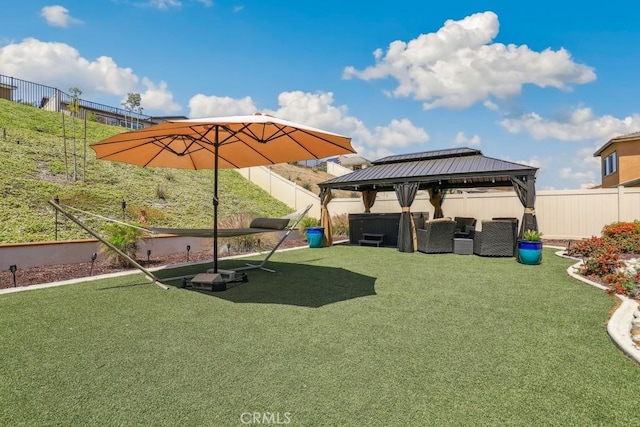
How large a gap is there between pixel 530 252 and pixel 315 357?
6.13 meters

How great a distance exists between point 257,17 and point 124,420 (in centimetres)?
1010

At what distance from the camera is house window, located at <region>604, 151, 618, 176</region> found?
16.8 metres

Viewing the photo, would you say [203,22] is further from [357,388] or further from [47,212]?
[357,388]

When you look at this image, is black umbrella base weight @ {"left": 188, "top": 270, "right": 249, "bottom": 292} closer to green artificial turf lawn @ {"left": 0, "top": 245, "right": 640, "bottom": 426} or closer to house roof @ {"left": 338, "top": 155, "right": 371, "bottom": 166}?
green artificial turf lawn @ {"left": 0, "top": 245, "right": 640, "bottom": 426}

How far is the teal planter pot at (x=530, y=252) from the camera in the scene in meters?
6.95

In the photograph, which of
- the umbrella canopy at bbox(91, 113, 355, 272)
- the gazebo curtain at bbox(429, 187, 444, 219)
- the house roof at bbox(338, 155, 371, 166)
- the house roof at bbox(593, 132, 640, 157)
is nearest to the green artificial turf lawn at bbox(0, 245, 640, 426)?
the umbrella canopy at bbox(91, 113, 355, 272)

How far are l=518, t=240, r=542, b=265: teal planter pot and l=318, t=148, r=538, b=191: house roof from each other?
1884mm

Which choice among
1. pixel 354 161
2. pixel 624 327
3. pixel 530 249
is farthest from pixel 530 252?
pixel 354 161

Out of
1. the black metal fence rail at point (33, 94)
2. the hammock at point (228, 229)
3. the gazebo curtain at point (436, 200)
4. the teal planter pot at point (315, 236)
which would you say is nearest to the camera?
the hammock at point (228, 229)

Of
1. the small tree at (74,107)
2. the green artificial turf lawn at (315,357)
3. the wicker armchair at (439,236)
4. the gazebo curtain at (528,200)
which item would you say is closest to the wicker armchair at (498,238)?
the gazebo curtain at (528,200)

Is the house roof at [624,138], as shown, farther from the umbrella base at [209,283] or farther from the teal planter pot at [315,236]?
the umbrella base at [209,283]

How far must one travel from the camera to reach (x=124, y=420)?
1.89 metres

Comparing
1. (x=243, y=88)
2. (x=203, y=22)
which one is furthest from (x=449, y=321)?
(x=203, y=22)

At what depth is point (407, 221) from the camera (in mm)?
9375
